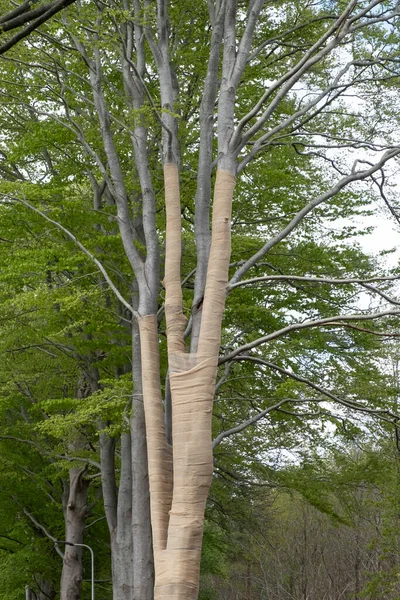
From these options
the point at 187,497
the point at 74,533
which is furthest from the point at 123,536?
the point at 187,497

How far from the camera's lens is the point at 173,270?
858 cm

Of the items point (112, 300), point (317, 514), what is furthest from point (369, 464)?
point (317, 514)

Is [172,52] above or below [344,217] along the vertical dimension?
above

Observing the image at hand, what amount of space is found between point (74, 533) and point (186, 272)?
24.1ft

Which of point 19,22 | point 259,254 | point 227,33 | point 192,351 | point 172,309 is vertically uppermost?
point 227,33

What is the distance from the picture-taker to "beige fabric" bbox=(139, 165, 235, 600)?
7172 millimetres

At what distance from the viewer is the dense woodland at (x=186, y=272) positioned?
8508 millimetres

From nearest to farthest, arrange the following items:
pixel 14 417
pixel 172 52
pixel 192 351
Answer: pixel 192 351
pixel 172 52
pixel 14 417

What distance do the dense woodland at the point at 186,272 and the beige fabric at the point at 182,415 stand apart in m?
0.02

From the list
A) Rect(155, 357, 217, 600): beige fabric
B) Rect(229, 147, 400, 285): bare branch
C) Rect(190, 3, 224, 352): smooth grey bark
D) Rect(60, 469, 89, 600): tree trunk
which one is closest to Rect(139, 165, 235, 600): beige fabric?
Rect(155, 357, 217, 600): beige fabric

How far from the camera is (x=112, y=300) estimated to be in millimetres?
13922

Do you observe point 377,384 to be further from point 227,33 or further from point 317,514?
point 317,514

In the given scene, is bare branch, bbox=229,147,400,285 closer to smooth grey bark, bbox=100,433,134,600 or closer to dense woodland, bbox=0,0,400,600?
dense woodland, bbox=0,0,400,600

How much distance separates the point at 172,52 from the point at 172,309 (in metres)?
5.49
